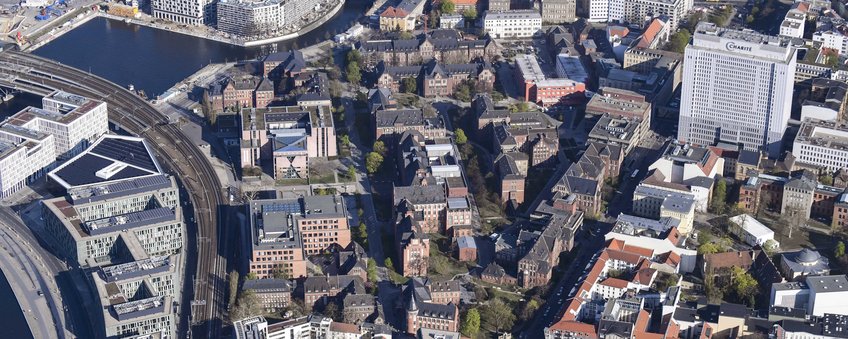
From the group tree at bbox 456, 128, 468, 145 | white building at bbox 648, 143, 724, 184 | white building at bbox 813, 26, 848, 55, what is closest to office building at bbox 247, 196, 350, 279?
tree at bbox 456, 128, 468, 145

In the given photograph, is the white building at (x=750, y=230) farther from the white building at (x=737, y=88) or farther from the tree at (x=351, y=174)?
the tree at (x=351, y=174)

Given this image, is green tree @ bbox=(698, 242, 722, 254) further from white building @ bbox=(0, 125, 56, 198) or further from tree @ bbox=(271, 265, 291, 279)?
white building @ bbox=(0, 125, 56, 198)

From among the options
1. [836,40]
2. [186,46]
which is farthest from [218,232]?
[836,40]

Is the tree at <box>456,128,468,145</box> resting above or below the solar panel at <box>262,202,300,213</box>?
above

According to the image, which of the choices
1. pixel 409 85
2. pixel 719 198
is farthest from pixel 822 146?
pixel 409 85

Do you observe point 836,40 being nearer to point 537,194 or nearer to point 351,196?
point 537,194

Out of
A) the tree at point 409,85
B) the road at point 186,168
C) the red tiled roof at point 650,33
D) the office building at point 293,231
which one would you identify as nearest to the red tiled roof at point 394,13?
the tree at point 409,85
